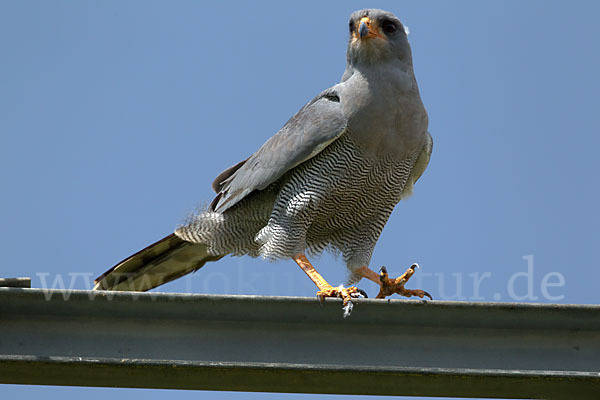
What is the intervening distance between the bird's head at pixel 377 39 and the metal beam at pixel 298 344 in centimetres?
288

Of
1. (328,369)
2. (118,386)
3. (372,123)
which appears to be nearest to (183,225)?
(372,123)

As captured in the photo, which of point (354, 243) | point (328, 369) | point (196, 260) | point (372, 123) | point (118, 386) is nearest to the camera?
point (328, 369)

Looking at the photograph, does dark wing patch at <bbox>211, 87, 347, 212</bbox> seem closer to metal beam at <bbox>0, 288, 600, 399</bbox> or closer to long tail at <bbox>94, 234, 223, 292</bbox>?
long tail at <bbox>94, 234, 223, 292</bbox>

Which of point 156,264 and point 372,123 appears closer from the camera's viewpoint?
point 372,123

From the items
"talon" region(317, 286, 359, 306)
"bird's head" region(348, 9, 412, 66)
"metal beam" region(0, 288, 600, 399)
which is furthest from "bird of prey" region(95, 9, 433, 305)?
"metal beam" region(0, 288, 600, 399)

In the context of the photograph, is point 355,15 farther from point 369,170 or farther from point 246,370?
point 246,370

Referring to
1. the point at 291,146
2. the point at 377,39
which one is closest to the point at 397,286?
the point at 291,146

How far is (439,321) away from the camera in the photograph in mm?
4285

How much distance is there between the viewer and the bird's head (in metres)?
6.69

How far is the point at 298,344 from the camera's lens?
14.1ft

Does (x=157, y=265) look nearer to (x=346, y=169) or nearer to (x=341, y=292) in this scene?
(x=346, y=169)

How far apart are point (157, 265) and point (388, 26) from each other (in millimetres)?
2910

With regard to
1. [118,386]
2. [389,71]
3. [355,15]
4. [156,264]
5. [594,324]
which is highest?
[355,15]

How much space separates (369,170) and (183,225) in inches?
72.0
